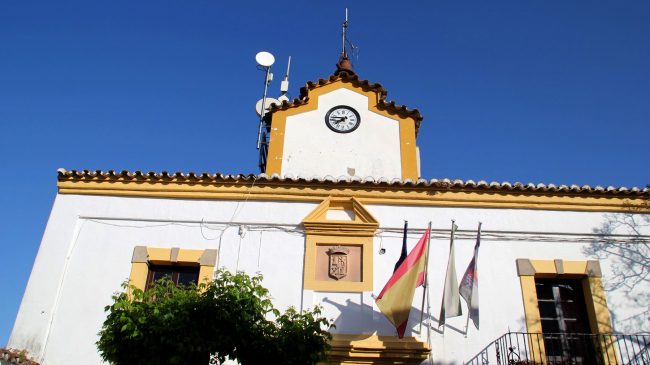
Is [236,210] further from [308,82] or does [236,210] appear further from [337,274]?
[308,82]

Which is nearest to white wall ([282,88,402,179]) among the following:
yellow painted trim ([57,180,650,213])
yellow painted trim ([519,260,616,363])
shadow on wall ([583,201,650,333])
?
yellow painted trim ([57,180,650,213])

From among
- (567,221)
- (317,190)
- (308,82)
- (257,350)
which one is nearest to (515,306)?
(567,221)

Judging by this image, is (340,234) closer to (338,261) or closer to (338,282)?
(338,261)

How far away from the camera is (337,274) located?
9.35 metres

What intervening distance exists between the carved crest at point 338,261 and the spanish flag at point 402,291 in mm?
906

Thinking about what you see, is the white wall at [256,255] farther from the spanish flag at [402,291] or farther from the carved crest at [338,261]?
the spanish flag at [402,291]

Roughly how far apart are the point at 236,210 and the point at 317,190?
1426 millimetres

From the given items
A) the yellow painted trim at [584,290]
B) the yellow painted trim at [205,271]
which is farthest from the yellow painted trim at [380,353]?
the yellow painted trim at [205,271]

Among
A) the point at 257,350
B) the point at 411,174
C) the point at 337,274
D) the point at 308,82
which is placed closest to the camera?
the point at 257,350

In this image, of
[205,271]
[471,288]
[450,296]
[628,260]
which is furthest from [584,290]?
[205,271]

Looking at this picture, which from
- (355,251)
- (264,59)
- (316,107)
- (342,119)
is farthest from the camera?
(264,59)

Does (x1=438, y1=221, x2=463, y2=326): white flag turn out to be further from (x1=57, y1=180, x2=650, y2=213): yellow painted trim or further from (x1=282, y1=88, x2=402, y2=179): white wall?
(x1=282, y1=88, x2=402, y2=179): white wall

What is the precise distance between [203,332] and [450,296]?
3.79 m

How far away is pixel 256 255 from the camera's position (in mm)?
9531
